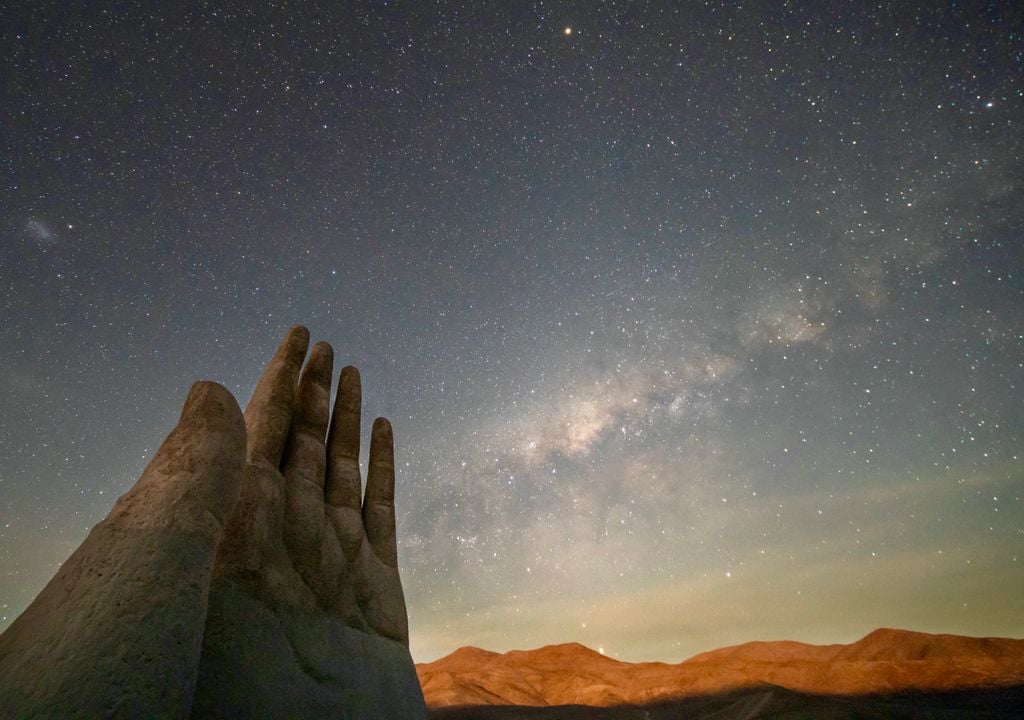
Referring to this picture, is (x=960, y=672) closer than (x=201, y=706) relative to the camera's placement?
No

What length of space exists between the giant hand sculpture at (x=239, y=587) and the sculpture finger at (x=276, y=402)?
29mm

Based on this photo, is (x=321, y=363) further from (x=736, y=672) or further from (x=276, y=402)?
(x=736, y=672)

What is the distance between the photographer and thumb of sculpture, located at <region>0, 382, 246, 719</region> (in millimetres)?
5062

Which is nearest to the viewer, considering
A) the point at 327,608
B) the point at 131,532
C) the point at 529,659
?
the point at 131,532

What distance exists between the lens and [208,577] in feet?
20.9

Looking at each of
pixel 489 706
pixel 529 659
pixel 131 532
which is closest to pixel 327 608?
pixel 131 532

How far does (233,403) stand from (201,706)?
12.0 feet

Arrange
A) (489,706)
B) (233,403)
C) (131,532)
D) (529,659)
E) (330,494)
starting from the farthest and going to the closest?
(529,659), (489,706), (330,494), (233,403), (131,532)

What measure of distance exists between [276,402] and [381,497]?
3.39 metres

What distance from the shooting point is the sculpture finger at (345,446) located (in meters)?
11.4

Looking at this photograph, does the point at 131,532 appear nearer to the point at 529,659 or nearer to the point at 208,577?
the point at 208,577

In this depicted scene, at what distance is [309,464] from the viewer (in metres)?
10.6

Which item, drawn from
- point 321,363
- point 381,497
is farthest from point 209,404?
point 381,497

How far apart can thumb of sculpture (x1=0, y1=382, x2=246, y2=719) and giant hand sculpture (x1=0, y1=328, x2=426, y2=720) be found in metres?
0.01
